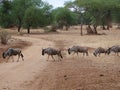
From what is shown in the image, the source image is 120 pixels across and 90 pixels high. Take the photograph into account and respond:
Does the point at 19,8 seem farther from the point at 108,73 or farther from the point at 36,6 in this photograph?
the point at 108,73

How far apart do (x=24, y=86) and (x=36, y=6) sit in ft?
210

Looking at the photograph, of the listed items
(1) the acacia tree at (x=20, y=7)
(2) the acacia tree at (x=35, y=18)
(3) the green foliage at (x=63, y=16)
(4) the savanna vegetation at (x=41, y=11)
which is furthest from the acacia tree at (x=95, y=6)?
(3) the green foliage at (x=63, y=16)

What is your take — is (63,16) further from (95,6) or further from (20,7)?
(95,6)

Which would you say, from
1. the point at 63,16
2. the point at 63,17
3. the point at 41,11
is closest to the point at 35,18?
the point at 41,11

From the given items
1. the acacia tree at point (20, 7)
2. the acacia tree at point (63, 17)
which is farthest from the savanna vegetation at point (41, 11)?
the acacia tree at point (63, 17)

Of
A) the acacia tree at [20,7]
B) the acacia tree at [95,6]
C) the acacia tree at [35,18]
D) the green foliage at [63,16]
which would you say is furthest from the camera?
the green foliage at [63,16]

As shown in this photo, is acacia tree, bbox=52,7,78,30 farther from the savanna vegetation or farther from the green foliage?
the savanna vegetation

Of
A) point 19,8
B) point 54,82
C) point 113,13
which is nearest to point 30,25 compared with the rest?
point 19,8

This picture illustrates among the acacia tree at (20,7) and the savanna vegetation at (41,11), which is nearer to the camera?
the savanna vegetation at (41,11)

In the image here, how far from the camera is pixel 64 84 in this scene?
14.6 meters

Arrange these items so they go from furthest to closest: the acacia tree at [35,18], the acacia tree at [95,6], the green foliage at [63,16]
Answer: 1. the green foliage at [63,16]
2. the acacia tree at [35,18]
3. the acacia tree at [95,6]

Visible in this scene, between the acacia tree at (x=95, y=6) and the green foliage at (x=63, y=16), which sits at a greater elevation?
the acacia tree at (x=95, y=6)

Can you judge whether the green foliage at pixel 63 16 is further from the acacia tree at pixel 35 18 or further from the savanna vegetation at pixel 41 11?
the acacia tree at pixel 35 18

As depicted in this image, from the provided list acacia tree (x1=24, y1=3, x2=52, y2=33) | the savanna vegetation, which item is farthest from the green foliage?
acacia tree (x1=24, y1=3, x2=52, y2=33)
